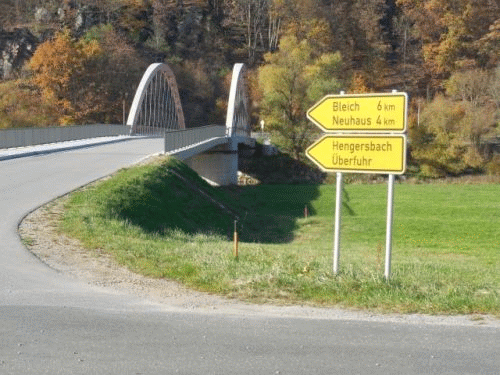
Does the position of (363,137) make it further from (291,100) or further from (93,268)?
(291,100)

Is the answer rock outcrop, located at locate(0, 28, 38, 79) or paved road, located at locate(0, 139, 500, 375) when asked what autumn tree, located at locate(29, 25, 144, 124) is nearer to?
rock outcrop, located at locate(0, 28, 38, 79)

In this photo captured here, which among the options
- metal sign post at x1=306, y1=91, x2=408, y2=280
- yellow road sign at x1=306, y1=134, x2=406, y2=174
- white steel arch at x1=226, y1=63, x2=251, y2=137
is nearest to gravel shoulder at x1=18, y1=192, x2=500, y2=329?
metal sign post at x1=306, y1=91, x2=408, y2=280

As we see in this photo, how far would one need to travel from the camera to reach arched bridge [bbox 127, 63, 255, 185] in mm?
40156

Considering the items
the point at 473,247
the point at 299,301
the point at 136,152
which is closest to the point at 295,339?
the point at 299,301

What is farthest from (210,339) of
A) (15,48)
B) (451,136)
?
(15,48)

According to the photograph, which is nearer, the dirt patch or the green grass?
the dirt patch

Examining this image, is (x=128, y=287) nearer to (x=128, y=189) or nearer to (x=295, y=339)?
(x=295, y=339)

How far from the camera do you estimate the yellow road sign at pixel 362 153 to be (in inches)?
402

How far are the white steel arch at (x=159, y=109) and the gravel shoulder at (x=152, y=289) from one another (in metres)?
44.2

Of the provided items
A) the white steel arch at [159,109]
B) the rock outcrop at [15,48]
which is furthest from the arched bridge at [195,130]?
the rock outcrop at [15,48]

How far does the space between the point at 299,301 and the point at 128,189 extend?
14.6 meters

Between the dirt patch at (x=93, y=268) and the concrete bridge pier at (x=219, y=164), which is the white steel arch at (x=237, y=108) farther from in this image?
the dirt patch at (x=93, y=268)

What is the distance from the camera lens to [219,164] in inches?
2103

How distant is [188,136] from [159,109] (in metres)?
24.4
